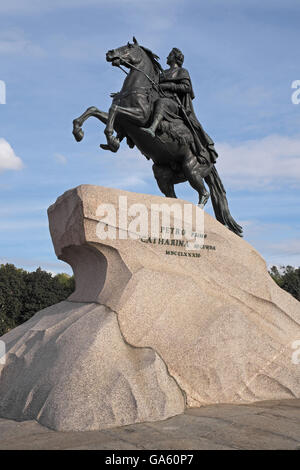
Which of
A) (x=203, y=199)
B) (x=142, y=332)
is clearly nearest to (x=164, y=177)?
(x=203, y=199)

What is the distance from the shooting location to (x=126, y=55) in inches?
324

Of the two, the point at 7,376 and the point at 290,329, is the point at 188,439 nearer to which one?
the point at 7,376

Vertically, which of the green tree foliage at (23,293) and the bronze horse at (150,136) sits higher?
the bronze horse at (150,136)

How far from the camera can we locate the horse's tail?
993cm

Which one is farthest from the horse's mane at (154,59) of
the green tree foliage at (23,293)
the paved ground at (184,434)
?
the green tree foliage at (23,293)

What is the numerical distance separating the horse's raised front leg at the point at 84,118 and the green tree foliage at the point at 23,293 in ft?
80.3

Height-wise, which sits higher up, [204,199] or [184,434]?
[204,199]

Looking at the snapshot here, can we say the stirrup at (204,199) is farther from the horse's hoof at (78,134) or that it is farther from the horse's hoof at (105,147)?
the horse's hoof at (78,134)

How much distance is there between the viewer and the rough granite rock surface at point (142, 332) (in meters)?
4.73

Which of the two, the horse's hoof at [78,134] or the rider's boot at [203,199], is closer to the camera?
the horse's hoof at [78,134]

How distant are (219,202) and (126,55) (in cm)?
363

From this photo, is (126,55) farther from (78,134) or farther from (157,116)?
(78,134)

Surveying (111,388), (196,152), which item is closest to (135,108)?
(196,152)

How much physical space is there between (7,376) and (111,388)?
1813 millimetres
